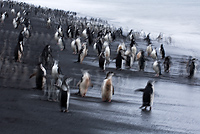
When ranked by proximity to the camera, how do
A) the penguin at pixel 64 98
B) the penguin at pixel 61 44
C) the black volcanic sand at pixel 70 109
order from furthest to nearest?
1. the penguin at pixel 61 44
2. the penguin at pixel 64 98
3. the black volcanic sand at pixel 70 109

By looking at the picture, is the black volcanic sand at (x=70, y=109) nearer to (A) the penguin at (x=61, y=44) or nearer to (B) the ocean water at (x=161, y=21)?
(A) the penguin at (x=61, y=44)

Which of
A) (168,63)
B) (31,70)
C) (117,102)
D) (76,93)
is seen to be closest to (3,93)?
(76,93)

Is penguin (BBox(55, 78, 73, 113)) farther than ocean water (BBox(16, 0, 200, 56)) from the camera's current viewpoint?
No

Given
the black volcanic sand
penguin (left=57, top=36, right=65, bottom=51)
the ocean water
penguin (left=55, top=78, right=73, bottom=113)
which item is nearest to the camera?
the black volcanic sand

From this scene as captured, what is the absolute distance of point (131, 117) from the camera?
22.6 feet

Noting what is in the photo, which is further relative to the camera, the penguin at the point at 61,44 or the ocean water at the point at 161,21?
the ocean water at the point at 161,21

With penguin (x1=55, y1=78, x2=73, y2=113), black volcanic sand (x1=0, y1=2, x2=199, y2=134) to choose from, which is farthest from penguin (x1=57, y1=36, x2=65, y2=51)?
penguin (x1=55, y1=78, x2=73, y2=113)

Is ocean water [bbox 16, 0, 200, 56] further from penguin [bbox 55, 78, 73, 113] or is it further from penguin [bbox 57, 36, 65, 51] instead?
penguin [bbox 55, 78, 73, 113]

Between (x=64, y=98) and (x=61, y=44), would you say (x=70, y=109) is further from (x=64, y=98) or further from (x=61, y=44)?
(x=61, y=44)

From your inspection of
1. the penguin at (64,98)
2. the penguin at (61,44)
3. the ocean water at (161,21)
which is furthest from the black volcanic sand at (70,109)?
the ocean water at (161,21)

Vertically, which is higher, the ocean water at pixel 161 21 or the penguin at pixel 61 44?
the ocean water at pixel 161 21

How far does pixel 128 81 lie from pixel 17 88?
12.8 feet

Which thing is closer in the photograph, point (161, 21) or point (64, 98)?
point (64, 98)

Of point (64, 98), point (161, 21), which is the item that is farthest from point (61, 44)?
point (161, 21)
